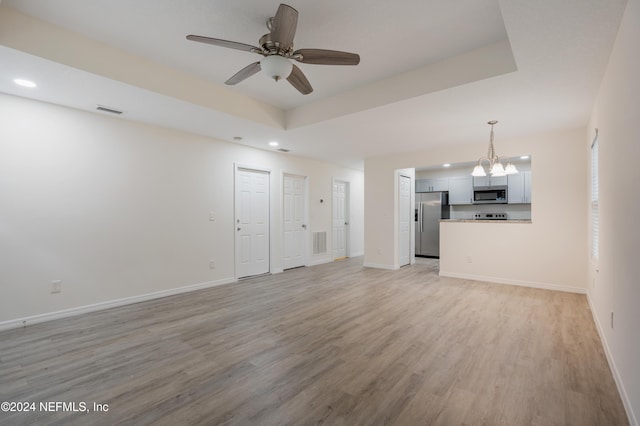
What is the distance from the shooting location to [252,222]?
18.0 ft

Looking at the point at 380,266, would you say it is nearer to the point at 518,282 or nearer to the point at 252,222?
the point at 518,282

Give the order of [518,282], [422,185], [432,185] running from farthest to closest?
[422,185] < [432,185] < [518,282]

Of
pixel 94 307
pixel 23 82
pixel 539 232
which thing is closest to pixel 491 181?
pixel 539 232

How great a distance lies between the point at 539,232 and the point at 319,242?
4153mm

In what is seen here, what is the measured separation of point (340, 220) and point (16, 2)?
637 centimetres

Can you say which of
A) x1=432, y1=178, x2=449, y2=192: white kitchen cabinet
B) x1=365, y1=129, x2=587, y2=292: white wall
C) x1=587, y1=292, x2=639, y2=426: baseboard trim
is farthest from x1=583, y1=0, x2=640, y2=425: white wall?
x1=432, y1=178, x2=449, y2=192: white kitchen cabinet

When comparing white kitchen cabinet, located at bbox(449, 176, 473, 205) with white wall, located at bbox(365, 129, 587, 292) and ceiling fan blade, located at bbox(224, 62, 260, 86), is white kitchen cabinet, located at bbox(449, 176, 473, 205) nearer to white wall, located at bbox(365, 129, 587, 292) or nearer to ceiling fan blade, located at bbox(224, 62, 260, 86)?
white wall, located at bbox(365, 129, 587, 292)

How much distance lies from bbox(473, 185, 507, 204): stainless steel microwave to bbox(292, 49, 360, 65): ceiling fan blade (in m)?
6.14

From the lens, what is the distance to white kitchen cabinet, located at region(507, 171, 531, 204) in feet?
21.7

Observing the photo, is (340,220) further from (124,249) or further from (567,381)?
(567,381)

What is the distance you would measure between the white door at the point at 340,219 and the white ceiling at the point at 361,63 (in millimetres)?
3383

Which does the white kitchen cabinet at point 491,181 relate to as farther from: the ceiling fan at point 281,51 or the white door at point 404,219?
the ceiling fan at point 281,51

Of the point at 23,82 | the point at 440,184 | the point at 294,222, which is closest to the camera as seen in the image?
the point at 23,82

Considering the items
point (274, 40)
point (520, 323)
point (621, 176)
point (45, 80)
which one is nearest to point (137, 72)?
point (45, 80)
